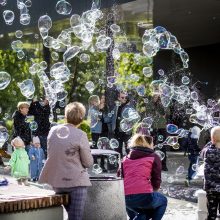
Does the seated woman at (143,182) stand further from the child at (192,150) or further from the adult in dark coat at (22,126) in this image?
the adult in dark coat at (22,126)

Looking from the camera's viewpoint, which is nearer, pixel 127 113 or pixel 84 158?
pixel 84 158

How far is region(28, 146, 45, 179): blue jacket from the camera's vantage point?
39.8ft

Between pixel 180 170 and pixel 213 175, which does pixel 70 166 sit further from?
pixel 180 170

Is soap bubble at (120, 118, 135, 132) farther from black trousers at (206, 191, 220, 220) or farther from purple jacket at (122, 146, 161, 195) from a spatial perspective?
purple jacket at (122, 146, 161, 195)

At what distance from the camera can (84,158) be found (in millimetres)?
6141

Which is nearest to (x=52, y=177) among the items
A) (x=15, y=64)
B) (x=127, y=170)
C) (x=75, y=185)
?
(x=75, y=185)

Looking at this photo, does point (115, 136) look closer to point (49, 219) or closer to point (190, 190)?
point (190, 190)

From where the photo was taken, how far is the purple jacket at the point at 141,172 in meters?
6.82

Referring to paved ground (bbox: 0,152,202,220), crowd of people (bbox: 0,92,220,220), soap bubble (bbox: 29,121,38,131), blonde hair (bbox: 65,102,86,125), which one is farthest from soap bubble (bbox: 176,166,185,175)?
blonde hair (bbox: 65,102,86,125)

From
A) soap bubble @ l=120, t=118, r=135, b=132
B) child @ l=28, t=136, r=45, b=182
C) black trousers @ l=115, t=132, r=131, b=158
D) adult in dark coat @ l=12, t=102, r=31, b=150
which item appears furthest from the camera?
black trousers @ l=115, t=132, r=131, b=158

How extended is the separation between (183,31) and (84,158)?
47.5ft

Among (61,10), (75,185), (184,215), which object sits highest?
(61,10)

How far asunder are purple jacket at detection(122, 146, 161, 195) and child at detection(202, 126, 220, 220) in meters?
0.77

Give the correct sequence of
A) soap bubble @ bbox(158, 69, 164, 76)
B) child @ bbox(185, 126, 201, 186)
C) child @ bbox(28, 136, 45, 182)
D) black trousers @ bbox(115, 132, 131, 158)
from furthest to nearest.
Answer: soap bubble @ bbox(158, 69, 164, 76) < black trousers @ bbox(115, 132, 131, 158) < child @ bbox(28, 136, 45, 182) < child @ bbox(185, 126, 201, 186)
